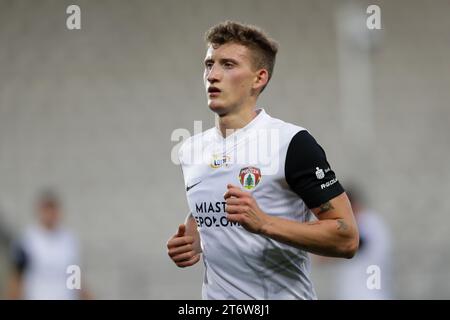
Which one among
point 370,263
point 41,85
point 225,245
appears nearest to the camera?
point 225,245

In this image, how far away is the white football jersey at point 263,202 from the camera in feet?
12.5

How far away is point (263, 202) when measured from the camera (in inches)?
155

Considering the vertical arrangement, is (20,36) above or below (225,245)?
above

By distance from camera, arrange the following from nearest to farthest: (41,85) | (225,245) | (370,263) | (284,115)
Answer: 1. (225,245)
2. (370,263)
3. (284,115)
4. (41,85)

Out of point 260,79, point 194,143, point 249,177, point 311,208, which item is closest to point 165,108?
point 194,143

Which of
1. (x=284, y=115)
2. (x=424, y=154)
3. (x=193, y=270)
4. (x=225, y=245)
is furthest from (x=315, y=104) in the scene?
(x=225, y=245)

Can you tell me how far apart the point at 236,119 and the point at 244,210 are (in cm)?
74

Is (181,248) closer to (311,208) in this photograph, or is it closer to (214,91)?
(311,208)

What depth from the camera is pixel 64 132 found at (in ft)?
41.3

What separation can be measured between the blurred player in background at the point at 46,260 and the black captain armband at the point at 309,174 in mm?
5213
